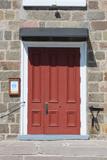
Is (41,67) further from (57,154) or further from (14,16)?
(57,154)

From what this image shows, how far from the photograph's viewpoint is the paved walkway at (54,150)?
12.5 m

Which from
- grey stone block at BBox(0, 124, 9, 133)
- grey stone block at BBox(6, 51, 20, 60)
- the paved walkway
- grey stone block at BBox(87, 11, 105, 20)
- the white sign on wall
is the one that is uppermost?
the white sign on wall

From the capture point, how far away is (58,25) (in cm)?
1534

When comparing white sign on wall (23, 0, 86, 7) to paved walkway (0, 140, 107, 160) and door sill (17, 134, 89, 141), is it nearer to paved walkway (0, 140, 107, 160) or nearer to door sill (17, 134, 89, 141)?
door sill (17, 134, 89, 141)

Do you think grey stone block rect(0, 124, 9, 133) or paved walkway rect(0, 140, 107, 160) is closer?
paved walkway rect(0, 140, 107, 160)

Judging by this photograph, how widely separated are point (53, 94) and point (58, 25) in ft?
6.31

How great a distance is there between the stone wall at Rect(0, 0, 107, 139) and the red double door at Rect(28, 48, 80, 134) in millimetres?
405

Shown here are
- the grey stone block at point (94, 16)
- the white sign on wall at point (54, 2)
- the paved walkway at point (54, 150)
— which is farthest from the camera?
the grey stone block at point (94, 16)

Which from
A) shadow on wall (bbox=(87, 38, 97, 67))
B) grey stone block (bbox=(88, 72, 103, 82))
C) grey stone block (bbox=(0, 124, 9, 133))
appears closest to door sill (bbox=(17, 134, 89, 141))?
grey stone block (bbox=(0, 124, 9, 133))

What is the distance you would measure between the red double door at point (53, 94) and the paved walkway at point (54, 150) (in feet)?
2.26

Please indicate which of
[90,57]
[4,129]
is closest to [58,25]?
[90,57]

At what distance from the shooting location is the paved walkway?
12.5 meters

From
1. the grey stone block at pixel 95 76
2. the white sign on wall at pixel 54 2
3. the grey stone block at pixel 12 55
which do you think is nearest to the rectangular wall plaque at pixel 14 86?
the grey stone block at pixel 12 55

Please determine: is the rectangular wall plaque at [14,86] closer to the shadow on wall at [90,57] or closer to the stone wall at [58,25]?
the stone wall at [58,25]
